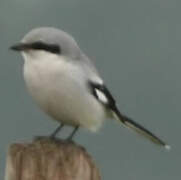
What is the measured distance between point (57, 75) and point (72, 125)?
2.52ft

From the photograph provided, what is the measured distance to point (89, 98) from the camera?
577 centimetres

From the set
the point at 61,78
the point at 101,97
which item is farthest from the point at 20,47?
the point at 101,97

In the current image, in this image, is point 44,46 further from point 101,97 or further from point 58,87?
point 101,97

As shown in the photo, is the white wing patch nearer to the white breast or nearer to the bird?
the bird

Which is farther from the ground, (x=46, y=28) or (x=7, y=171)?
(x=46, y=28)

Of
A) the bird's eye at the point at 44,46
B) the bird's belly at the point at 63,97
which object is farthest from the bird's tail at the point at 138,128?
the bird's eye at the point at 44,46

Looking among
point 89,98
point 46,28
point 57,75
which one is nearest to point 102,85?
point 89,98

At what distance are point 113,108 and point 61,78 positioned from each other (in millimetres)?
954

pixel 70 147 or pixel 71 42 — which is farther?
pixel 71 42

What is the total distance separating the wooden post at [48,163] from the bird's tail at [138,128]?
169 cm

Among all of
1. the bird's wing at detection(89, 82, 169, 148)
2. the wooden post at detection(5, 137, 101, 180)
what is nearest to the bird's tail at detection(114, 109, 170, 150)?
the bird's wing at detection(89, 82, 169, 148)

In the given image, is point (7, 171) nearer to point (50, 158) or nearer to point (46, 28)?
point (50, 158)

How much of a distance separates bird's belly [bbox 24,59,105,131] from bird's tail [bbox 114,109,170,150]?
1.61ft

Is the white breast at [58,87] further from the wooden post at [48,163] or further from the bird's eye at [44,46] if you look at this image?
the wooden post at [48,163]
